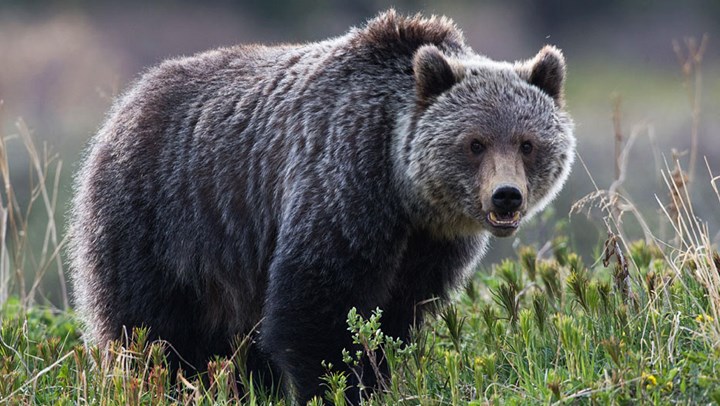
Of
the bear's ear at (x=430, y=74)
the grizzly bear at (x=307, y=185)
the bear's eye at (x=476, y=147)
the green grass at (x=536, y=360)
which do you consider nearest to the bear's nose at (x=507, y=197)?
the grizzly bear at (x=307, y=185)

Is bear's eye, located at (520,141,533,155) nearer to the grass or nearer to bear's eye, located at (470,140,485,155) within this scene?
bear's eye, located at (470,140,485,155)

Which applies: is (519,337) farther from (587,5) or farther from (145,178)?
(587,5)

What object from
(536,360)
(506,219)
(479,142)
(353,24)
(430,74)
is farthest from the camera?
(353,24)

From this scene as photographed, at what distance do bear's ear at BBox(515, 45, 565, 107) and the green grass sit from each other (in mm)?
1107

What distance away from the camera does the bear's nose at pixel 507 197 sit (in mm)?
5770

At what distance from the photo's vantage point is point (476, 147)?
6090mm

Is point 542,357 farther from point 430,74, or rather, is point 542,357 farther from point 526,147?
point 430,74

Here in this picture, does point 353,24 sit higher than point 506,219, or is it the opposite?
point 506,219

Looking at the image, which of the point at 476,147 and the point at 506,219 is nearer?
the point at 506,219

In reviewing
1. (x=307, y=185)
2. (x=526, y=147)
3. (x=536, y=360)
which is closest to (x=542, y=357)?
(x=536, y=360)

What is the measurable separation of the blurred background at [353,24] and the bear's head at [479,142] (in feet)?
35.4

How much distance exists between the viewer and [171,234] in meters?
6.93

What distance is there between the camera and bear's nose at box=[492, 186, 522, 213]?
18.9 feet

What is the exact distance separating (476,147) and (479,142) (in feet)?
0.10
